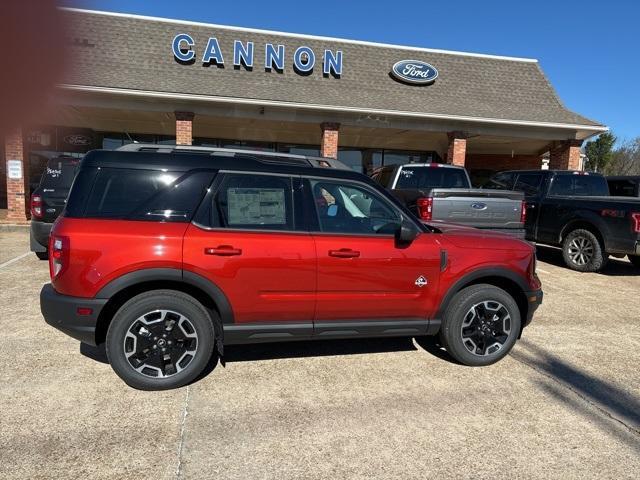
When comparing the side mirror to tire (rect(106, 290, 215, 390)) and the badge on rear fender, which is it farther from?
tire (rect(106, 290, 215, 390))

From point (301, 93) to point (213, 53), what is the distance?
286 cm

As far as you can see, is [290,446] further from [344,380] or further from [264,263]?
[264,263]

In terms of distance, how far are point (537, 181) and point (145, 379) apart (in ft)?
29.0

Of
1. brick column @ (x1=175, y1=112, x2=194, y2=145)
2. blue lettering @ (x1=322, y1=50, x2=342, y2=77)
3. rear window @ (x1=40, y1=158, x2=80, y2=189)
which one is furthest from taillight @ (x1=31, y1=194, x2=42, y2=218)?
blue lettering @ (x1=322, y1=50, x2=342, y2=77)

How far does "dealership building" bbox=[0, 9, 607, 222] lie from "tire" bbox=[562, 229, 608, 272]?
594cm

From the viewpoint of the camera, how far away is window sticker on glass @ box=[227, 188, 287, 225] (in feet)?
12.7

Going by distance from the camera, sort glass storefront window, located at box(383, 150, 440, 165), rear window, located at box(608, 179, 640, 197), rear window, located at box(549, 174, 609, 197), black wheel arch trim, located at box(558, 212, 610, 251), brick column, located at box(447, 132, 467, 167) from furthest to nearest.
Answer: glass storefront window, located at box(383, 150, 440, 165)
brick column, located at box(447, 132, 467, 167)
rear window, located at box(608, 179, 640, 197)
rear window, located at box(549, 174, 609, 197)
black wheel arch trim, located at box(558, 212, 610, 251)

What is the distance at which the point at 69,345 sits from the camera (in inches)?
181

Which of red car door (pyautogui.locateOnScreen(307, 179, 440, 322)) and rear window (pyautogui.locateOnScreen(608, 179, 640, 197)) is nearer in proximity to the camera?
red car door (pyautogui.locateOnScreen(307, 179, 440, 322))

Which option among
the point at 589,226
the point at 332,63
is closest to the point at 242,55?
the point at 332,63

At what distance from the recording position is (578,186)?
978 centimetres

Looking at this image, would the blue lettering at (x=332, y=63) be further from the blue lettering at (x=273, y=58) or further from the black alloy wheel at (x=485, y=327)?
the black alloy wheel at (x=485, y=327)

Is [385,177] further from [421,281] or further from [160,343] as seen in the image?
[160,343]

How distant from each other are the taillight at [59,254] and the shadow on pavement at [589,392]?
390 centimetres
